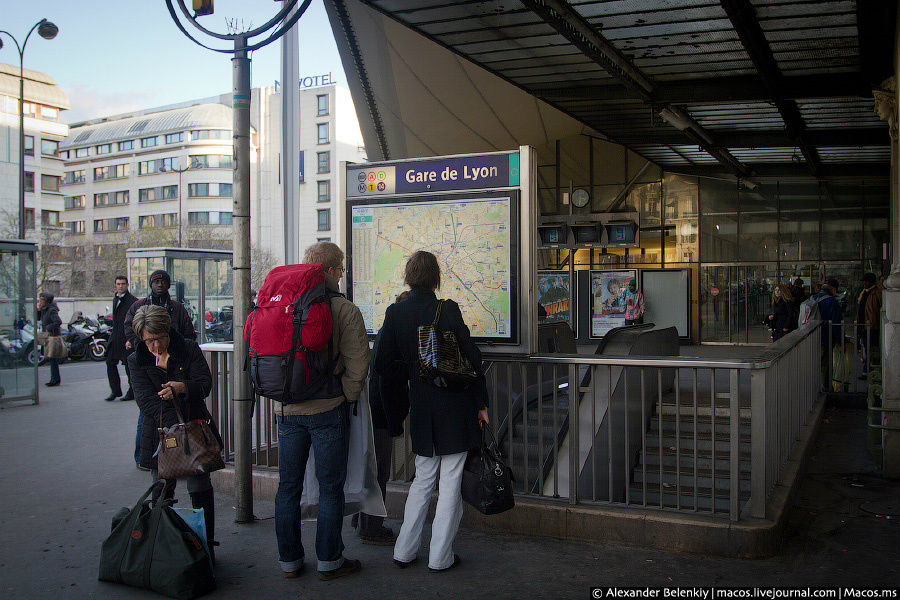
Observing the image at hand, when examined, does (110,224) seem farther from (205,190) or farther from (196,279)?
(196,279)

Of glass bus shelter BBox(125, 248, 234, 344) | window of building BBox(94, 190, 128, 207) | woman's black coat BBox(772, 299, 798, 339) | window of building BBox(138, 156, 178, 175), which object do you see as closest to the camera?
woman's black coat BBox(772, 299, 798, 339)

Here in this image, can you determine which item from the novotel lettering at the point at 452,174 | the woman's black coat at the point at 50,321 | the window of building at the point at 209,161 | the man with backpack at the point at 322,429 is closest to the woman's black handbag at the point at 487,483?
the man with backpack at the point at 322,429

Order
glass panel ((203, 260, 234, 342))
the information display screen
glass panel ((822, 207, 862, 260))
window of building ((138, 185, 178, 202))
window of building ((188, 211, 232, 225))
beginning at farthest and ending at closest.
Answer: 1. window of building ((138, 185, 178, 202))
2. window of building ((188, 211, 232, 225))
3. glass panel ((822, 207, 862, 260))
4. glass panel ((203, 260, 234, 342))
5. the information display screen

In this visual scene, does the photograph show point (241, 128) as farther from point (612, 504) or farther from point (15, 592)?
point (612, 504)

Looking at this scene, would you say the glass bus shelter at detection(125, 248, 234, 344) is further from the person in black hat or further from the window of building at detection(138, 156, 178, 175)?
the window of building at detection(138, 156, 178, 175)

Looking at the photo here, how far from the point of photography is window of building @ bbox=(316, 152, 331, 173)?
74.8 metres

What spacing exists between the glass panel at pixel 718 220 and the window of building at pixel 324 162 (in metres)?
56.9

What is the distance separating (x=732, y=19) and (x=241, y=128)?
681 cm

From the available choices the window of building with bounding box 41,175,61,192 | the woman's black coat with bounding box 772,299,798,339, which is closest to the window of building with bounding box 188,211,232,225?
the window of building with bounding box 41,175,61,192

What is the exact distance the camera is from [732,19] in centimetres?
947

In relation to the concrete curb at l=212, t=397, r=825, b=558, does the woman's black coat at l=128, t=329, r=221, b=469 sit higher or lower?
higher

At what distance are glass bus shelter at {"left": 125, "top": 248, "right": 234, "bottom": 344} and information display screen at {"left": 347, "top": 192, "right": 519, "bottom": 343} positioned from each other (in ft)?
31.7

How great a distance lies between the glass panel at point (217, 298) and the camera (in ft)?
54.0

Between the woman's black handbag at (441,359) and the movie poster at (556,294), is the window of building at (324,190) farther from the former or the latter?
the woman's black handbag at (441,359)
